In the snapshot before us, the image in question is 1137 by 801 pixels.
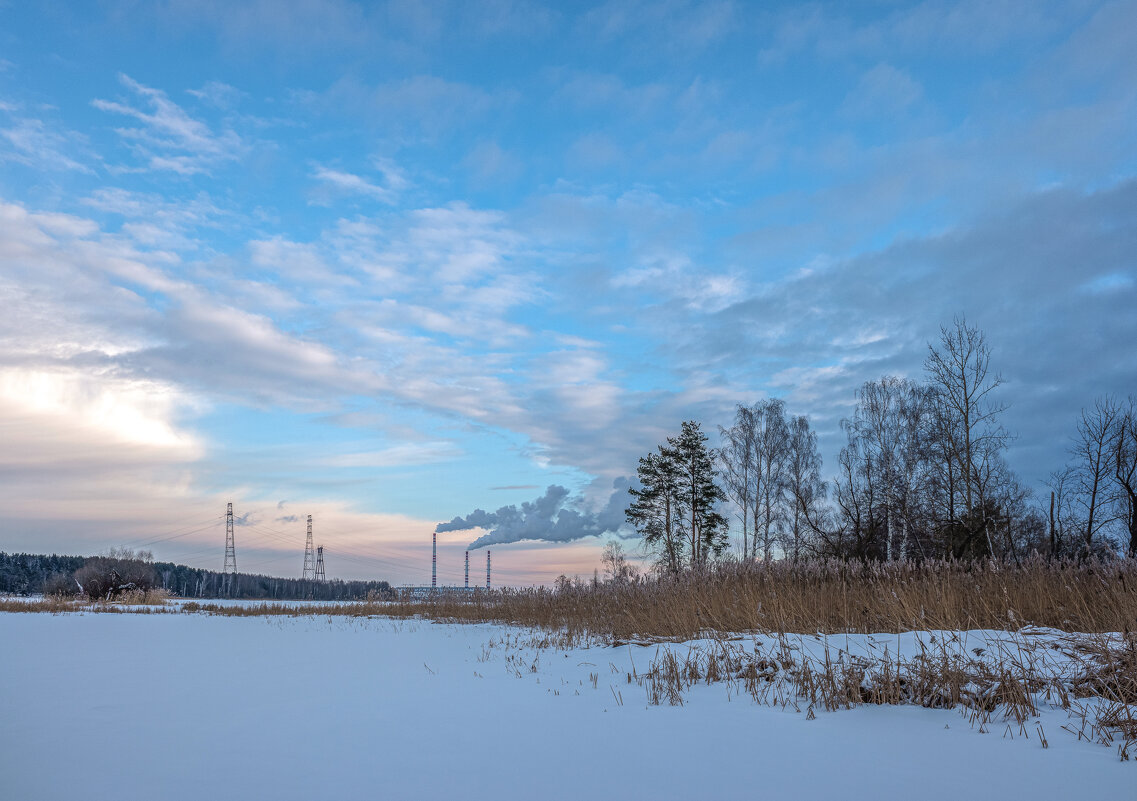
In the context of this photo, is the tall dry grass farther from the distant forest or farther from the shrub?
the distant forest

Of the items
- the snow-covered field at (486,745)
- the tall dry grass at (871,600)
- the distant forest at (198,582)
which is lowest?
the distant forest at (198,582)

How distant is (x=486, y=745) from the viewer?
15.3 feet

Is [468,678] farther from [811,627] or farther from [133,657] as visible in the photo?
[133,657]

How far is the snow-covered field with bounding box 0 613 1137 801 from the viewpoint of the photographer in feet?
11.8

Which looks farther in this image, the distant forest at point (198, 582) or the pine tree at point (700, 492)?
the distant forest at point (198, 582)

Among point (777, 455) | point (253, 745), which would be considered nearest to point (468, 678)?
point (253, 745)

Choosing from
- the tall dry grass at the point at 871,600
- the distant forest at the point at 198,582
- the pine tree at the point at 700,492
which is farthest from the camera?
the distant forest at the point at 198,582

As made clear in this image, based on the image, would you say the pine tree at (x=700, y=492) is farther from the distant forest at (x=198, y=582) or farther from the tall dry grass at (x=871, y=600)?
the distant forest at (x=198, y=582)

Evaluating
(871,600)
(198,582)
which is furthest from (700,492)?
(198,582)

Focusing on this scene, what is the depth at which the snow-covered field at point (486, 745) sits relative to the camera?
361cm

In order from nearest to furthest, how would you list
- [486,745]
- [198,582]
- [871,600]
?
[486,745] → [871,600] → [198,582]

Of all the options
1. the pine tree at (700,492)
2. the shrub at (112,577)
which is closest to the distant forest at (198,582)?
the shrub at (112,577)

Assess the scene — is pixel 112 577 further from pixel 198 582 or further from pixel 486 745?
pixel 198 582

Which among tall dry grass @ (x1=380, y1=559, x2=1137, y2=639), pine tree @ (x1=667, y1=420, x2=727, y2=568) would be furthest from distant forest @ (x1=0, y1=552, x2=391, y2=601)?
tall dry grass @ (x1=380, y1=559, x2=1137, y2=639)
